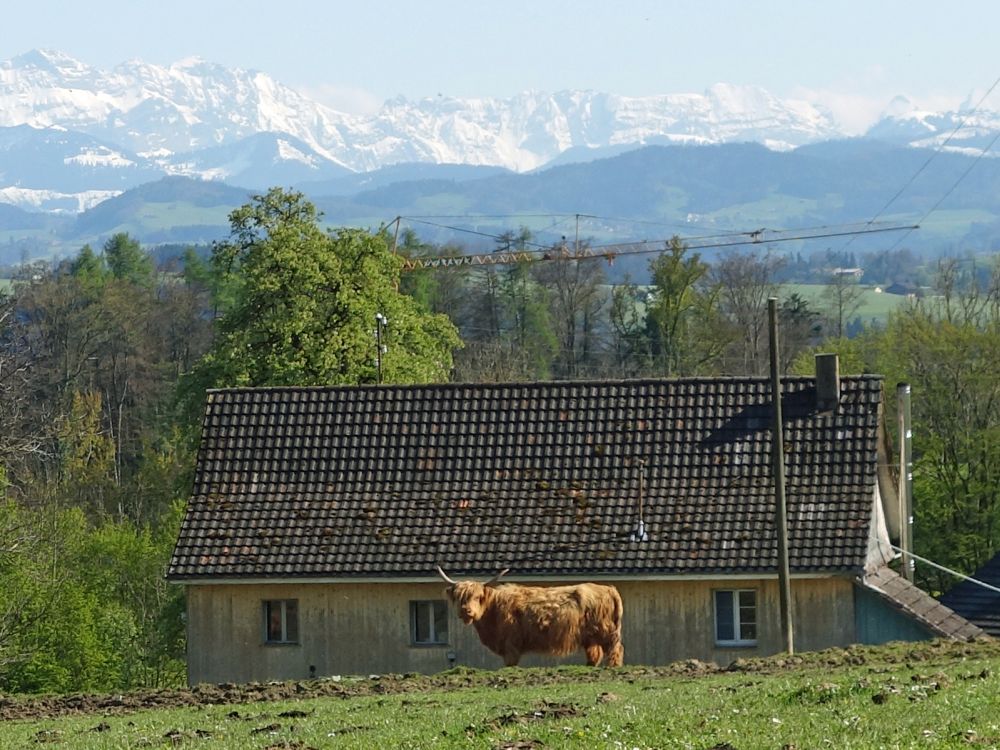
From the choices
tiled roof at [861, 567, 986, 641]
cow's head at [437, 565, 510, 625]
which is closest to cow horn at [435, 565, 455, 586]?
cow's head at [437, 565, 510, 625]

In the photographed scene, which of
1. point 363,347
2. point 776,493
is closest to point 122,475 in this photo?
point 363,347

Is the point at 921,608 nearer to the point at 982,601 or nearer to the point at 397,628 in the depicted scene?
the point at 982,601

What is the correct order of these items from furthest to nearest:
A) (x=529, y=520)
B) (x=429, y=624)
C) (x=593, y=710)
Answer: (x=529, y=520)
(x=429, y=624)
(x=593, y=710)

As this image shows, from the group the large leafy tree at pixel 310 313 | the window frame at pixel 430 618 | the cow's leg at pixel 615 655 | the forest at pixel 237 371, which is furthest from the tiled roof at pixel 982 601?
the large leafy tree at pixel 310 313

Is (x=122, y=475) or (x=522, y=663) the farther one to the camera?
(x=122, y=475)

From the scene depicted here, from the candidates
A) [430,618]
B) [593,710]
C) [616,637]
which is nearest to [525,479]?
[430,618]

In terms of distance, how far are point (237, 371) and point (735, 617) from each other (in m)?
23.8

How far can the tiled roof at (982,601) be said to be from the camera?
120 ft

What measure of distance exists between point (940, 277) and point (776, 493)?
7167 centimetres

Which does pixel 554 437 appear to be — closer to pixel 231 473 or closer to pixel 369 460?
pixel 369 460

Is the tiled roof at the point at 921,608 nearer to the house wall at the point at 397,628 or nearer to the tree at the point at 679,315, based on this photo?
the house wall at the point at 397,628

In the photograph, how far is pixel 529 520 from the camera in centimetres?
3422

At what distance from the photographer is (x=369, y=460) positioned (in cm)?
3578

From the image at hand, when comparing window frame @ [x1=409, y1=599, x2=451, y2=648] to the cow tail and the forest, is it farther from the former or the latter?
the forest
